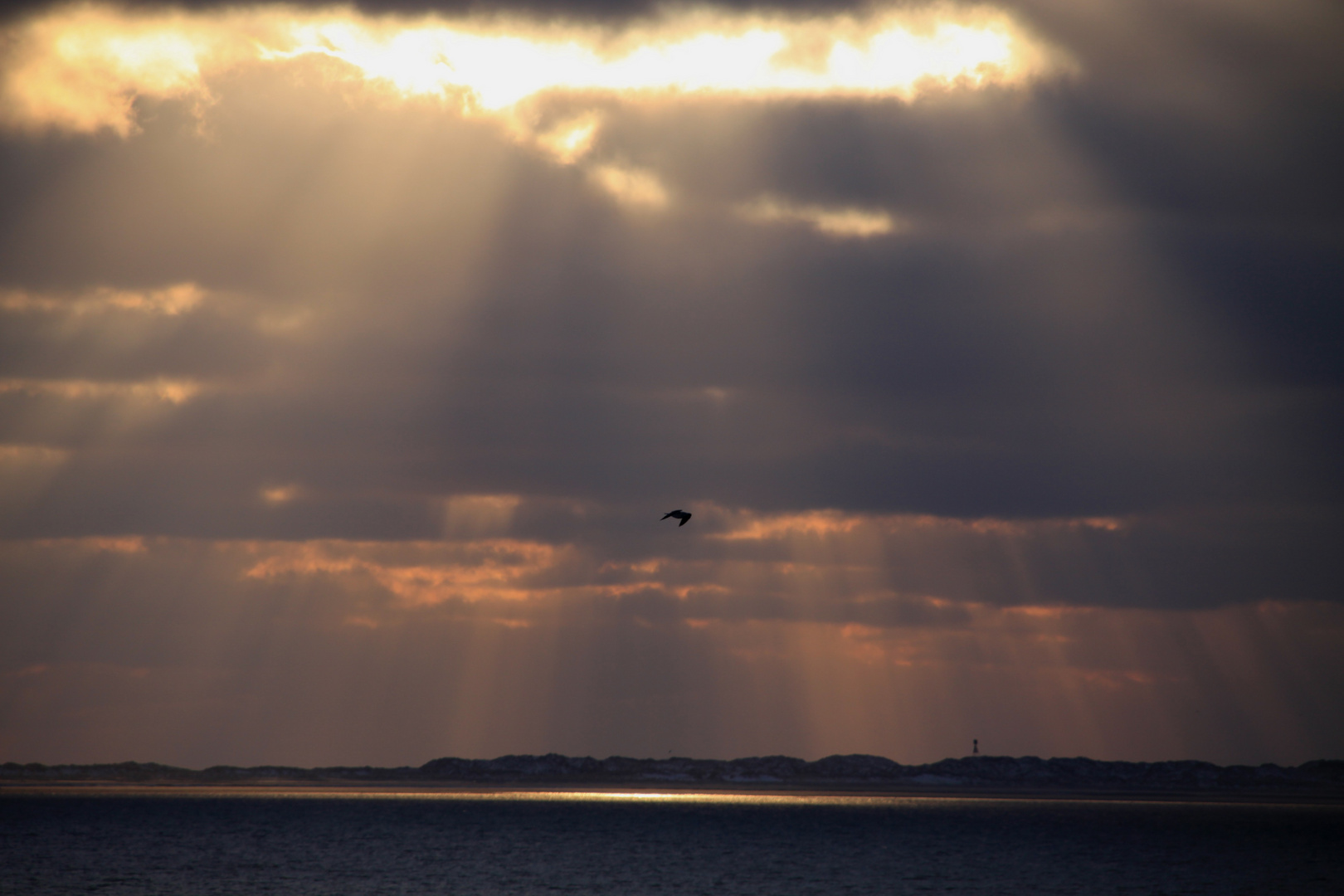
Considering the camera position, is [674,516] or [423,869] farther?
[423,869]

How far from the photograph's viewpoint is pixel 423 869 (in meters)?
167

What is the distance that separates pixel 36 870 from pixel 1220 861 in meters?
155

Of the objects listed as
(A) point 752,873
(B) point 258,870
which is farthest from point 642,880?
(B) point 258,870

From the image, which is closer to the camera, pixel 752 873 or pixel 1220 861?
pixel 752 873

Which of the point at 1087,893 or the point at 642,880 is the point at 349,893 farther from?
the point at 1087,893

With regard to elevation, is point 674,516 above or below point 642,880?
above

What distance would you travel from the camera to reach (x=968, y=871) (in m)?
175

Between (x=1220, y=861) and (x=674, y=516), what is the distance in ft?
506

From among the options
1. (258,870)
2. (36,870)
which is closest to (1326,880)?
(258,870)

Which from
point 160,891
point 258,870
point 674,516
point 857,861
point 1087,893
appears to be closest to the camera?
point 674,516

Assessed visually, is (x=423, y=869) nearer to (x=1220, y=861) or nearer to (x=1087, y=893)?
(x=1087, y=893)

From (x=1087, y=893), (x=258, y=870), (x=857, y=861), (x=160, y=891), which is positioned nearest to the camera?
(x=160, y=891)

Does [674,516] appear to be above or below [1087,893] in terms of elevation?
above

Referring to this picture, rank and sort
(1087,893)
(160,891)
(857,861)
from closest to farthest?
1. (160,891)
2. (1087,893)
3. (857,861)
